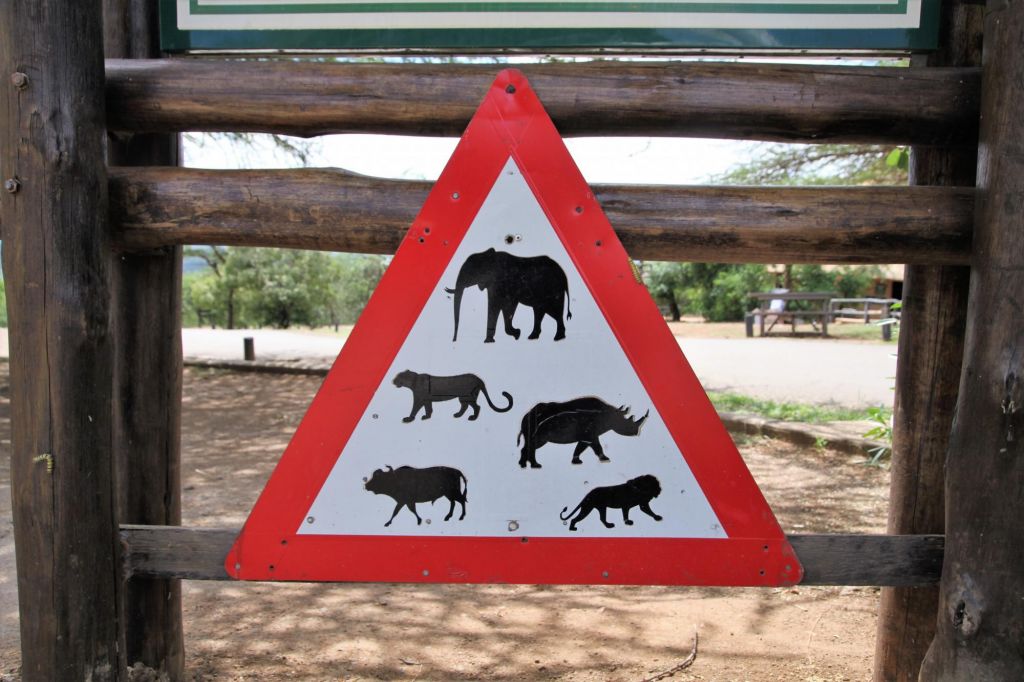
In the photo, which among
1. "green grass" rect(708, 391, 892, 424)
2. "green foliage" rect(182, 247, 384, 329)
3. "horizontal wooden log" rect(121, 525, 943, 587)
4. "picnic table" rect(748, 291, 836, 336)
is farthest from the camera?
"green foliage" rect(182, 247, 384, 329)

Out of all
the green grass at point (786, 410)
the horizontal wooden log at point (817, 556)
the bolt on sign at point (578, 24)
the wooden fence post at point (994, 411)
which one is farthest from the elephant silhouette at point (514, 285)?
the green grass at point (786, 410)

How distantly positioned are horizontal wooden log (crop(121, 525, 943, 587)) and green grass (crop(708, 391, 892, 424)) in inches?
190

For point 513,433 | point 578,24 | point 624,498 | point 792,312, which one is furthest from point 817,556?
point 792,312

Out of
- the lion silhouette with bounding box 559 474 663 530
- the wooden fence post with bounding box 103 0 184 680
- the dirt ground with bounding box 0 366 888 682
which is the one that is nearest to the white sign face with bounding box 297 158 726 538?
the lion silhouette with bounding box 559 474 663 530

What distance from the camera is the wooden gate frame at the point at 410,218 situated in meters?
1.69

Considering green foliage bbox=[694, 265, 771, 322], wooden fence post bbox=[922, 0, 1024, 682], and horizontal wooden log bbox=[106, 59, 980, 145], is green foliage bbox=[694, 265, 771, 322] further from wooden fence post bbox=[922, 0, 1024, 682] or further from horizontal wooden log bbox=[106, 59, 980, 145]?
wooden fence post bbox=[922, 0, 1024, 682]

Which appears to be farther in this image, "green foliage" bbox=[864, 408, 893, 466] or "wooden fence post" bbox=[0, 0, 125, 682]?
"green foliage" bbox=[864, 408, 893, 466]

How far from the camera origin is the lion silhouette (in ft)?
5.61

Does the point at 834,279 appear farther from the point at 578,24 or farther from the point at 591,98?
the point at 591,98

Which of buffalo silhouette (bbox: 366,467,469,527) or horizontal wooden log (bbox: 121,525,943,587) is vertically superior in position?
buffalo silhouette (bbox: 366,467,469,527)

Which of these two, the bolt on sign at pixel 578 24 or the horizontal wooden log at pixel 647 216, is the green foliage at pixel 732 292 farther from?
the horizontal wooden log at pixel 647 216

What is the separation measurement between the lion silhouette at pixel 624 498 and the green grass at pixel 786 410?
5.17 metres

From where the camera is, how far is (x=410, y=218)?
1.83 meters

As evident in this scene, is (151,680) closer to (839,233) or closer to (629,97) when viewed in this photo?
(629,97)
